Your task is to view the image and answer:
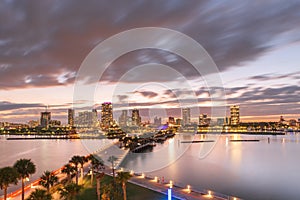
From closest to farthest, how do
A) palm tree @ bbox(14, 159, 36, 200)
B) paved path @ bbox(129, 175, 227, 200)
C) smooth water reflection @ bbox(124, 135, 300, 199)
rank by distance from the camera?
palm tree @ bbox(14, 159, 36, 200) → paved path @ bbox(129, 175, 227, 200) → smooth water reflection @ bbox(124, 135, 300, 199)

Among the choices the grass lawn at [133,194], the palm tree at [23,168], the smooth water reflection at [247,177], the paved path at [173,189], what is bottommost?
the smooth water reflection at [247,177]

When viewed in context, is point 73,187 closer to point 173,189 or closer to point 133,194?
point 133,194

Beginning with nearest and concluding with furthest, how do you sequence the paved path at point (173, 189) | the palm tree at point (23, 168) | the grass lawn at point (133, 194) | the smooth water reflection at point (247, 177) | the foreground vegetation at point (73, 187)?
the foreground vegetation at point (73, 187), the palm tree at point (23, 168), the paved path at point (173, 189), the grass lawn at point (133, 194), the smooth water reflection at point (247, 177)

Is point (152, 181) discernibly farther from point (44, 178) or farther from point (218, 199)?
point (44, 178)

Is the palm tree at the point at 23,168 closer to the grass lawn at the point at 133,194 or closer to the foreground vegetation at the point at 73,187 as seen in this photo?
the foreground vegetation at the point at 73,187

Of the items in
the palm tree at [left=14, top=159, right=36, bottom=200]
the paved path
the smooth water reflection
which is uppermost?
the palm tree at [left=14, top=159, right=36, bottom=200]

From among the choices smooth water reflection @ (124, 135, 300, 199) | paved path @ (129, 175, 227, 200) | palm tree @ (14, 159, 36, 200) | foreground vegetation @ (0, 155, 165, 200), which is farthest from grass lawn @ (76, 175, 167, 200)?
smooth water reflection @ (124, 135, 300, 199)

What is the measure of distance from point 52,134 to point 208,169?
538 ft

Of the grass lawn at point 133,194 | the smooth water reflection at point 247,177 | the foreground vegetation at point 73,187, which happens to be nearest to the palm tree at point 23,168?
the foreground vegetation at point 73,187

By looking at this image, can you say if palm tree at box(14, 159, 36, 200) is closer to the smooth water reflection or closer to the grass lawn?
the grass lawn

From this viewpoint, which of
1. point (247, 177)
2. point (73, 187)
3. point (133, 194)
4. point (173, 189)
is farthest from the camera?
point (247, 177)

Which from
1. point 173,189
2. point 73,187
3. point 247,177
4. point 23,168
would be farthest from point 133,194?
point 247,177

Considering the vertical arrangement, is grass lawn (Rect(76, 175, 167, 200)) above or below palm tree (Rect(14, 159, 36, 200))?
below

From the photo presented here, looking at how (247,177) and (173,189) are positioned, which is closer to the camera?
(173,189)
